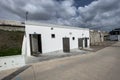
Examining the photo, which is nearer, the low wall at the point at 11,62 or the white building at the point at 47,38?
the low wall at the point at 11,62

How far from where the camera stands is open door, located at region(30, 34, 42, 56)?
455 inches

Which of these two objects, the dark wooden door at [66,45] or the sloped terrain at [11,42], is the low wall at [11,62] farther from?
the dark wooden door at [66,45]

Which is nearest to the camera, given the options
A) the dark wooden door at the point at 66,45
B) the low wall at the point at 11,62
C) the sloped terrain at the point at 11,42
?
the low wall at the point at 11,62

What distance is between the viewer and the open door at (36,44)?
455 inches

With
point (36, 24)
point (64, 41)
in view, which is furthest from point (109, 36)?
point (36, 24)

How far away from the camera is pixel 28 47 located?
36.1 ft

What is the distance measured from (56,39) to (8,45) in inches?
233

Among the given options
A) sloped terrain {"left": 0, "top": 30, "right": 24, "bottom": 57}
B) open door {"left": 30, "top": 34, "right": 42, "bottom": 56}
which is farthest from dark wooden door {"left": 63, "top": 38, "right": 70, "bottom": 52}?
sloped terrain {"left": 0, "top": 30, "right": 24, "bottom": 57}

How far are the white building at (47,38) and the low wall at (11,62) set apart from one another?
1.34 m

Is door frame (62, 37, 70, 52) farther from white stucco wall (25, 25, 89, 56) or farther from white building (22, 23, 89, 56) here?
white stucco wall (25, 25, 89, 56)

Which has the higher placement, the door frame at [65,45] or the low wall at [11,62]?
the door frame at [65,45]

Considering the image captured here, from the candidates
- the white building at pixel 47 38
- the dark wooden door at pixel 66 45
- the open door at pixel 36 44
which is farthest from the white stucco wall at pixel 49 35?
the dark wooden door at pixel 66 45

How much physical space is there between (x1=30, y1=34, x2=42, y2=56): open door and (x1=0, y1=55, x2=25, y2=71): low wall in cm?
367

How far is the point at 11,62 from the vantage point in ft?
24.1
